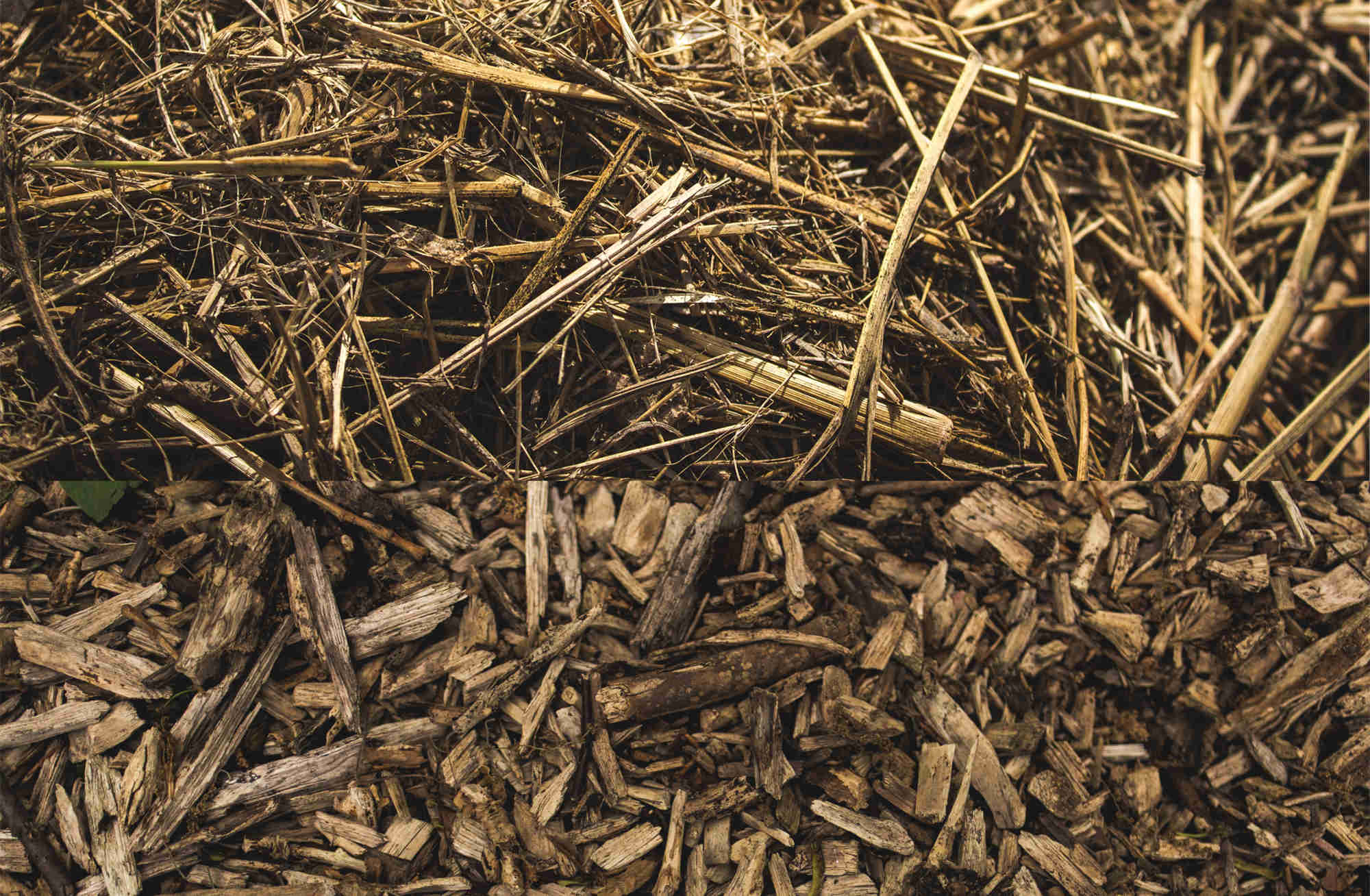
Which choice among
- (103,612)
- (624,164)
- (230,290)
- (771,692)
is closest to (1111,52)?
(624,164)

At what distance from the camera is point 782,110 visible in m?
1.48

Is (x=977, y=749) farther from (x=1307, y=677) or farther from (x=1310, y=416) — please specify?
(x=1310, y=416)

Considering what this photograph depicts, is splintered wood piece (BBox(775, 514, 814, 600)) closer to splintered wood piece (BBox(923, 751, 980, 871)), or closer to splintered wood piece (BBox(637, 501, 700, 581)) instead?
splintered wood piece (BBox(637, 501, 700, 581))

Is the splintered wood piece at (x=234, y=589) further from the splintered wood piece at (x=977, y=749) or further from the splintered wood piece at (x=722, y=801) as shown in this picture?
the splintered wood piece at (x=977, y=749)

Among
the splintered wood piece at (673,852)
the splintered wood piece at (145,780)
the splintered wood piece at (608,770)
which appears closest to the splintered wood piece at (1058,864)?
the splintered wood piece at (673,852)

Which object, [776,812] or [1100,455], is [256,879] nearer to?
[776,812]

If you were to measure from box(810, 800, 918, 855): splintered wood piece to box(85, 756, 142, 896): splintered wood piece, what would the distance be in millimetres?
1182

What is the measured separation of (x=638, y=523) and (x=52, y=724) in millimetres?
1083

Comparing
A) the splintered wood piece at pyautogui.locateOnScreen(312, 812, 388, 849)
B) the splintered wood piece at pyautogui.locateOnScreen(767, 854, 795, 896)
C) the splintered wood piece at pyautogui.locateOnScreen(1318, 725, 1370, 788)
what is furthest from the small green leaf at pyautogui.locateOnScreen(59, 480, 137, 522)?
the splintered wood piece at pyautogui.locateOnScreen(1318, 725, 1370, 788)

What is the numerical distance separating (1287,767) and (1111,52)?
1707 mm

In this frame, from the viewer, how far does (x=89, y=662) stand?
1.31 metres

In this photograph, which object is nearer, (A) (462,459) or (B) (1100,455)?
(A) (462,459)

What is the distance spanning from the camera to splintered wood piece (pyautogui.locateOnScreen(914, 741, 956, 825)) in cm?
133

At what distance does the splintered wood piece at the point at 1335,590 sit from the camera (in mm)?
1482
